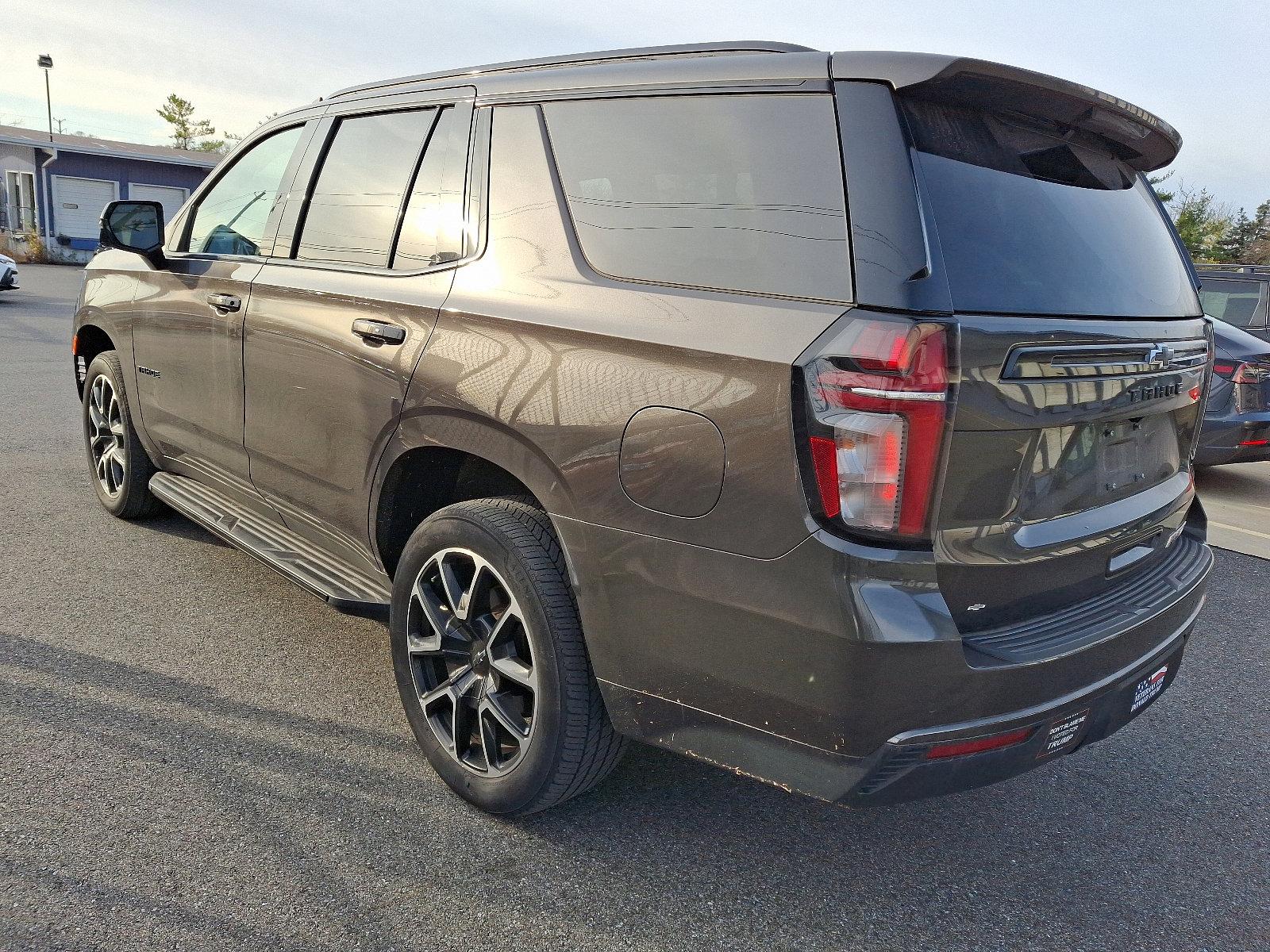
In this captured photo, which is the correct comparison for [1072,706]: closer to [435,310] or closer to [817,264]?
[817,264]

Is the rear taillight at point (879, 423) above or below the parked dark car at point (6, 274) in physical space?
above

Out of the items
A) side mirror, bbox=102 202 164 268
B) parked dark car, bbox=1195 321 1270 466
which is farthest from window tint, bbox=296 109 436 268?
parked dark car, bbox=1195 321 1270 466

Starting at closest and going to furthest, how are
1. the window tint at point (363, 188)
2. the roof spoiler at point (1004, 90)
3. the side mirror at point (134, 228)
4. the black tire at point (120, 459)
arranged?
the roof spoiler at point (1004, 90) → the window tint at point (363, 188) → the side mirror at point (134, 228) → the black tire at point (120, 459)

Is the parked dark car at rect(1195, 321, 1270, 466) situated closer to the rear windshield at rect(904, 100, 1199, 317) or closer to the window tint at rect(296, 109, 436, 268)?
the rear windshield at rect(904, 100, 1199, 317)

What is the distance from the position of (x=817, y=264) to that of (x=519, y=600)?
1088 mm

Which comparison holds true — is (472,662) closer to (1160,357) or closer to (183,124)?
(1160,357)

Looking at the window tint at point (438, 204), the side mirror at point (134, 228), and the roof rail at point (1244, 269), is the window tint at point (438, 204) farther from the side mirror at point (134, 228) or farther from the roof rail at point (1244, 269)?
the roof rail at point (1244, 269)

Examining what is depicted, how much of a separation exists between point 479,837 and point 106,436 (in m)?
3.52

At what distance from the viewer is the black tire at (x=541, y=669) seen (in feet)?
8.13

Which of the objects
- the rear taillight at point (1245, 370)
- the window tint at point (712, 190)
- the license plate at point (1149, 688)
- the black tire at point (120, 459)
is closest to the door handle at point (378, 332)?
the window tint at point (712, 190)

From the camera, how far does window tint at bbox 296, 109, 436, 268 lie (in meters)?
3.15

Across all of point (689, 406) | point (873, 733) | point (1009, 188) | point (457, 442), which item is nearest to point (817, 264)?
point (689, 406)

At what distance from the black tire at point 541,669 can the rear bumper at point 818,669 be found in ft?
0.29

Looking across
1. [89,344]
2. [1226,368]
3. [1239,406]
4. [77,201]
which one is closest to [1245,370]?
[1226,368]
